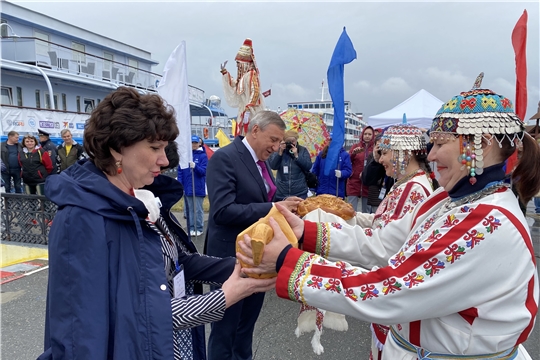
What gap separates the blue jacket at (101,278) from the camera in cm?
120

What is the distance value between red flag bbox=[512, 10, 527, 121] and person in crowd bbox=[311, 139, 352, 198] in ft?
15.1

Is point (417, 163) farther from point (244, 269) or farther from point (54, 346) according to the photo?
point (54, 346)

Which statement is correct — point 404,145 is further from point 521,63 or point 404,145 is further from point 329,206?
point 521,63

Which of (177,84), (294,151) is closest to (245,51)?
(177,84)

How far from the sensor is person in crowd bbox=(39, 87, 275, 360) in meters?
1.21

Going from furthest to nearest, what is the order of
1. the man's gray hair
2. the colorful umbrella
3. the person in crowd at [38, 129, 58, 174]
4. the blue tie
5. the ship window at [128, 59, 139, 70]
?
the ship window at [128, 59, 139, 70]
the person in crowd at [38, 129, 58, 174]
the colorful umbrella
the blue tie
the man's gray hair

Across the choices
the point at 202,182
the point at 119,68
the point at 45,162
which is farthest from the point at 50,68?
the point at 202,182

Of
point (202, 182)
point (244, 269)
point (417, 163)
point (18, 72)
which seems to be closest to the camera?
point (244, 269)

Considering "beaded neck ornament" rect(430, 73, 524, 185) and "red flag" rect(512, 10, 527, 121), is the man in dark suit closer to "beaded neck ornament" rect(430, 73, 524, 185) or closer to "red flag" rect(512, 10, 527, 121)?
"beaded neck ornament" rect(430, 73, 524, 185)

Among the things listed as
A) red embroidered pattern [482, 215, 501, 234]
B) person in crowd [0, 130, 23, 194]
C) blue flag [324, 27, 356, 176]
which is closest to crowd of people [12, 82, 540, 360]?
red embroidered pattern [482, 215, 501, 234]

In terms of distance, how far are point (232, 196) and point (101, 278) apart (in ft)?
4.75

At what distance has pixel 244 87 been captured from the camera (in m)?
4.82

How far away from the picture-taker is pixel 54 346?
3.97 feet

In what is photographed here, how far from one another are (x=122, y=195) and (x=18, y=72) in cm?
1639
